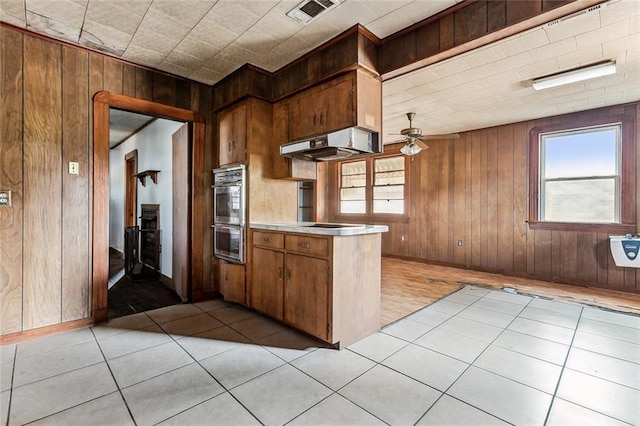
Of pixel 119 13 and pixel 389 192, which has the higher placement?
pixel 119 13

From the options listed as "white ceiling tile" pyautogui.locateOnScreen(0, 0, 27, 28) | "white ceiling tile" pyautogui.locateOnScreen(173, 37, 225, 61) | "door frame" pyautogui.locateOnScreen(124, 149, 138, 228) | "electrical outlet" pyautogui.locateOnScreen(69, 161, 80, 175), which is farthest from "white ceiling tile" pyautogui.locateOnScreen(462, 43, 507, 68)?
"door frame" pyautogui.locateOnScreen(124, 149, 138, 228)

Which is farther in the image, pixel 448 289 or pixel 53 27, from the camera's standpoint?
pixel 448 289

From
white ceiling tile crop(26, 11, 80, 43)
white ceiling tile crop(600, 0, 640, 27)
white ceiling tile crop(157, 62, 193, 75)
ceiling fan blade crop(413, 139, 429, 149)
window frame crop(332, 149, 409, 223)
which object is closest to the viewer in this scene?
white ceiling tile crop(600, 0, 640, 27)

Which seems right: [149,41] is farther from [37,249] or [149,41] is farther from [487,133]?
[487,133]

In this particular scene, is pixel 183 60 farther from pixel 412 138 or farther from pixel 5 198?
pixel 412 138

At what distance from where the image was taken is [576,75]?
308 centimetres

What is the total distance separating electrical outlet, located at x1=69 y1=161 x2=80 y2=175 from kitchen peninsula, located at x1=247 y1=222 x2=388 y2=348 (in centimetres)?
178

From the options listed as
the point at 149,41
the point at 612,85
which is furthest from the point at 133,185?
the point at 612,85

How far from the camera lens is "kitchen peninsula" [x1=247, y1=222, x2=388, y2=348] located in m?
2.28

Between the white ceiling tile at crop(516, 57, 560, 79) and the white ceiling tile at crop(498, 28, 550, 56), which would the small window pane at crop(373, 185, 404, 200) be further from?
the white ceiling tile at crop(498, 28, 550, 56)

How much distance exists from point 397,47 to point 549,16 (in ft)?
3.43

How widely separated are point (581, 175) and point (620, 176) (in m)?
0.41

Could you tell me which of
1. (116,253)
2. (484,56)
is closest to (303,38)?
(484,56)

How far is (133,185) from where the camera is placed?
20.8ft
